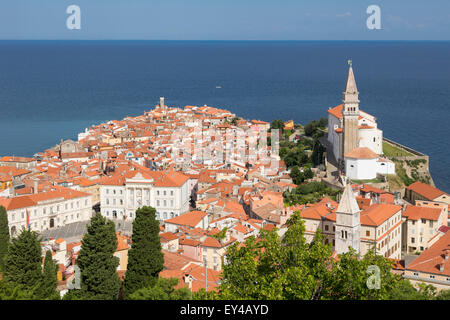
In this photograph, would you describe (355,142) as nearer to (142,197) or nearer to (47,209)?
(142,197)

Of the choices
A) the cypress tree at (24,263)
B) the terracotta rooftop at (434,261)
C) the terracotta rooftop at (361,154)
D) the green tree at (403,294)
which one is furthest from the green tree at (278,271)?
the terracotta rooftop at (361,154)

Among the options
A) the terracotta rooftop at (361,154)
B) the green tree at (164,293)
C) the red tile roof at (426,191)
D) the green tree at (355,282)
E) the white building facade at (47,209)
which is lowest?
the white building facade at (47,209)

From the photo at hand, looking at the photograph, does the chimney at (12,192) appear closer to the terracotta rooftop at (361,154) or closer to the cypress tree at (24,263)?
the cypress tree at (24,263)

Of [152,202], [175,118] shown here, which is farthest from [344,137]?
[175,118]

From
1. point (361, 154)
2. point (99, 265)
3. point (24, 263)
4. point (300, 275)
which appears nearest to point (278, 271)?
point (300, 275)

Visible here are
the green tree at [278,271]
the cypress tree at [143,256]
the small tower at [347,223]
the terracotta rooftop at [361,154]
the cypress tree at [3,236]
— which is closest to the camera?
the green tree at [278,271]

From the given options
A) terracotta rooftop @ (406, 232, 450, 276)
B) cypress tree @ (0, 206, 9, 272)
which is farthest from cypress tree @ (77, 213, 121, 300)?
terracotta rooftop @ (406, 232, 450, 276)
